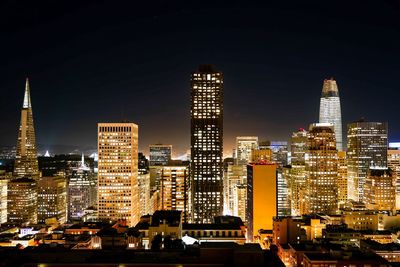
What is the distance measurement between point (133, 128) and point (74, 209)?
157 ft

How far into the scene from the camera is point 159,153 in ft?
498

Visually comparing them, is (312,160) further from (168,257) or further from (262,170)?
(168,257)

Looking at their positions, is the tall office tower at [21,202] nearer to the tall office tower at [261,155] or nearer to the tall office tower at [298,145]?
the tall office tower at [261,155]

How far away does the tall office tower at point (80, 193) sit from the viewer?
4919 inches

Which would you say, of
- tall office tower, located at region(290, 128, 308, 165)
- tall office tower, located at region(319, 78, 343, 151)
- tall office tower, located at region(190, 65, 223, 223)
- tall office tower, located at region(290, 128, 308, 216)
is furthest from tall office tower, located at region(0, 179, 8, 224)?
tall office tower, located at region(319, 78, 343, 151)

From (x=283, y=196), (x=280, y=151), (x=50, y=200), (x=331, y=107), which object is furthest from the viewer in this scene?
(x=331, y=107)

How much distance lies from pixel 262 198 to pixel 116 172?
27.5 metres

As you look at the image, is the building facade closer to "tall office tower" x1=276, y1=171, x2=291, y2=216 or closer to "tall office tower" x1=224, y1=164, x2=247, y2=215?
"tall office tower" x1=276, y1=171, x2=291, y2=216

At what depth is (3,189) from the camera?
110562 mm

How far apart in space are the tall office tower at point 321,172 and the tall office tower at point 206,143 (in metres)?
22.4

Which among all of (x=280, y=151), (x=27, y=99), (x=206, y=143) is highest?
(x=27, y=99)

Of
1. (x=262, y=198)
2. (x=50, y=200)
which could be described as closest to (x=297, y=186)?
(x=262, y=198)

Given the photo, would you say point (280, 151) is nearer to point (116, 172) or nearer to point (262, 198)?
point (262, 198)

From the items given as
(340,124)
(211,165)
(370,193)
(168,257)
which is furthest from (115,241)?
(340,124)
